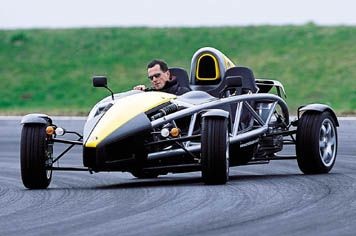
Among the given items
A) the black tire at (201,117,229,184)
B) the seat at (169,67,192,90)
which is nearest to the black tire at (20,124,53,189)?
the black tire at (201,117,229,184)

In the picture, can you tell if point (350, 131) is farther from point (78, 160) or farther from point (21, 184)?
point (21, 184)

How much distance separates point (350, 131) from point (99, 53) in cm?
3826

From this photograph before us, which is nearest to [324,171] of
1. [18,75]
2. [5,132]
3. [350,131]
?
[350,131]

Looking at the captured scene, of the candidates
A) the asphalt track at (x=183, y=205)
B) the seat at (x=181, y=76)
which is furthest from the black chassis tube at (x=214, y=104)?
the seat at (x=181, y=76)

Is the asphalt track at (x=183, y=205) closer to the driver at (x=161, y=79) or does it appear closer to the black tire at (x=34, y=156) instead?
the black tire at (x=34, y=156)

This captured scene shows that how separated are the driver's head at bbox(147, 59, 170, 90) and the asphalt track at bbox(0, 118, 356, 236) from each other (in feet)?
3.59

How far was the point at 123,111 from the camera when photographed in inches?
571

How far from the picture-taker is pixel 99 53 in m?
64.5

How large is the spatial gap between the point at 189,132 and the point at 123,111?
35.2 inches

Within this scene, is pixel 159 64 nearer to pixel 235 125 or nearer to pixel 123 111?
pixel 235 125

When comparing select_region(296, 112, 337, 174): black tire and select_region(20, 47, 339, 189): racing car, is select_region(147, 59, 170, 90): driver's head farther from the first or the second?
select_region(296, 112, 337, 174): black tire

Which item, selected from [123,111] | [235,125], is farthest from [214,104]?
[123,111]

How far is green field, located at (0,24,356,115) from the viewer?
5422 centimetres

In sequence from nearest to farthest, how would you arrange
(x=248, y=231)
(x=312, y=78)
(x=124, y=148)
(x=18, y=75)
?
(x=248, y=231), (x=124, y=148), (x=312, y=78), (x=18, y=75)
